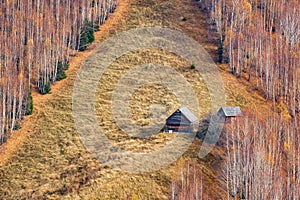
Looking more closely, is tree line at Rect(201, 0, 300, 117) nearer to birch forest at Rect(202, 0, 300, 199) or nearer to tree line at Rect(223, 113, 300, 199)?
birch forest at Rect(202, 0, 300, 199)

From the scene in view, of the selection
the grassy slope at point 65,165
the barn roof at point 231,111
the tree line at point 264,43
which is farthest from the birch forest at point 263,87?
the grassy slope at point 65,165

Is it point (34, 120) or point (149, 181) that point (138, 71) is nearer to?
point (34, 120)

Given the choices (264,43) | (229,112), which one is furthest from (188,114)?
(264,43)

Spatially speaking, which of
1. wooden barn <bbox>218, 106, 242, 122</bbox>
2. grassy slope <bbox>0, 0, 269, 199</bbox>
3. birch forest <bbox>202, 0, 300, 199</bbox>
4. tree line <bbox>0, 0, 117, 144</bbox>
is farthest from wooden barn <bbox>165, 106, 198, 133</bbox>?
tree line <bbox>0, 0, 117, 144</bbox>

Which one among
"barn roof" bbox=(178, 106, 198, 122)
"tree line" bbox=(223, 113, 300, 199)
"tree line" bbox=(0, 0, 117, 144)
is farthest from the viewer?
"barn roof" bbox=(178, 106, 198, 122)

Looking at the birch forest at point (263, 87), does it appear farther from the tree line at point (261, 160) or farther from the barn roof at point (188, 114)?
the barn roof at point (188, 114)

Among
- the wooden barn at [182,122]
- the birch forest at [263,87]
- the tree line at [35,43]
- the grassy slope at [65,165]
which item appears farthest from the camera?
the wooden barn at [182,122]

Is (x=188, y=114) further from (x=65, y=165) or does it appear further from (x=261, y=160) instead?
(x=65, y=165)

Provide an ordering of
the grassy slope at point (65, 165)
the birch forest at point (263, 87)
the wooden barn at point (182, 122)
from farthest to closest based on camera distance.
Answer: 1. the wooden barn at point (182, 122)
2. the grassy slope at point (65, 165)
3. the birch forest at point (263, 87)
